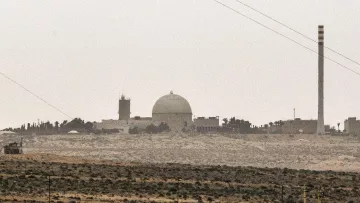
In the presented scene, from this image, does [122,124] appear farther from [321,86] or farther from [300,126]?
[321,86]

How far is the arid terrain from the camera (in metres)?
46.1

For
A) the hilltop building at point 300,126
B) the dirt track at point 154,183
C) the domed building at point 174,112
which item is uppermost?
the domed building at point 174,112

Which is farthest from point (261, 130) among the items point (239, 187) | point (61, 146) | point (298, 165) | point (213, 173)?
point (239, 187)

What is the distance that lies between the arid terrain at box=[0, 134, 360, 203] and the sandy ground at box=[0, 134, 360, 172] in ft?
0.37

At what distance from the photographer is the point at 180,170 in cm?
6662

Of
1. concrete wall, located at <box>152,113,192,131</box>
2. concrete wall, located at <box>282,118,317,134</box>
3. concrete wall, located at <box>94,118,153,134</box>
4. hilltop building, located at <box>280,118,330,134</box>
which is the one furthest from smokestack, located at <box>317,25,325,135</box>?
concrete wall, located at <box>94,118,153,134</box>

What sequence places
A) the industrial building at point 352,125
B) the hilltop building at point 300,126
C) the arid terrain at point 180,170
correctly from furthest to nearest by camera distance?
1. the industrial building at point 352,125
2. the hilltop building at point 300,126
3. the arid terrain at point 180,170

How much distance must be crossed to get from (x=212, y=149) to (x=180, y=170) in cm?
4157

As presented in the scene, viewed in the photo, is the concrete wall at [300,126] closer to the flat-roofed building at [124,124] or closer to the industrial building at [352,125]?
the industrial building at [352,125]

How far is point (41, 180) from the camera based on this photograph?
5206cm

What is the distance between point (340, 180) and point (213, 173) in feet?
30.4

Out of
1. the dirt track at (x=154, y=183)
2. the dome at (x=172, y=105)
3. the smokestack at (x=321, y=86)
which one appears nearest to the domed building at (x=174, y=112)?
the dome at (x=172, y=105)

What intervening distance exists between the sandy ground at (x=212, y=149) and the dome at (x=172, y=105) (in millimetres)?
26224

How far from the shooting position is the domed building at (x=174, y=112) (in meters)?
150
